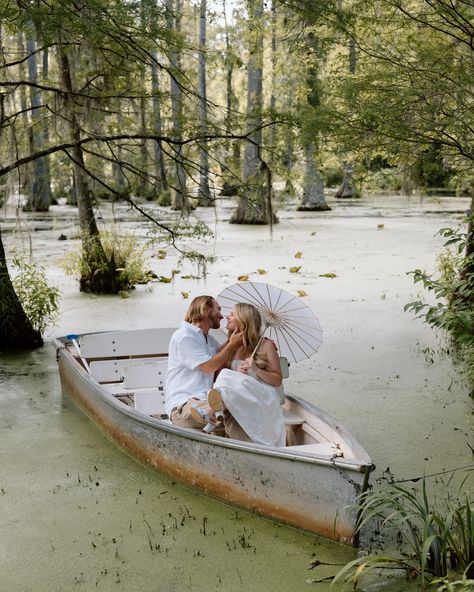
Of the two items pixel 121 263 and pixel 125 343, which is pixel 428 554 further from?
pixel 121 263

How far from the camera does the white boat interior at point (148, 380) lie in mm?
4254

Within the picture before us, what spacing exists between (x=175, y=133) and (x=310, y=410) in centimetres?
299

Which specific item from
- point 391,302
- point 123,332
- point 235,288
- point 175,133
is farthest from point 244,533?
point 391,302

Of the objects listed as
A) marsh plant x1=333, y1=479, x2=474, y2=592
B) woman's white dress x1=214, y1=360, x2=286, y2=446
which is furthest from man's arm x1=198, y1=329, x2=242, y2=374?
marsh plant x1=333, y1=479, x2=474, y2=592

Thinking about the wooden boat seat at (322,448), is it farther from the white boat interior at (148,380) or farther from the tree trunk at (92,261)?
the tree trunk at (92,261)

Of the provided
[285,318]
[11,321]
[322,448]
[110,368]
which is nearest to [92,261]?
[11,321]

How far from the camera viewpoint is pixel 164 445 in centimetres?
443

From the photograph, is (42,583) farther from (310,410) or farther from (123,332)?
(123,332)

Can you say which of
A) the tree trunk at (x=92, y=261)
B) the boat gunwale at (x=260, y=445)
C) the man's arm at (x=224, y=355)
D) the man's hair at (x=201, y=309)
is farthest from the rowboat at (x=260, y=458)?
the tree trunk at (x=92, y=261)

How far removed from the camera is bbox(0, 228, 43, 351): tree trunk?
7.18m

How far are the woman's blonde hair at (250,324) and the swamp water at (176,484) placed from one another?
0.83m

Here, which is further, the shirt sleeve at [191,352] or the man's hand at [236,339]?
the shirt sleeve at [191,352]

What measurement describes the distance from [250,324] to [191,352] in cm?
50

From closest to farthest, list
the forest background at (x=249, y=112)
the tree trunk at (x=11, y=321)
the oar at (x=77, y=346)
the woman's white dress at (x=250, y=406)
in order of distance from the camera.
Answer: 1. the woman's white dress at (x=250, y=406)
2. the forest background at (x=249, y=112)
3. the oar at (x=77, y=346)
4. the tree trunk at (x=11, y=321)
